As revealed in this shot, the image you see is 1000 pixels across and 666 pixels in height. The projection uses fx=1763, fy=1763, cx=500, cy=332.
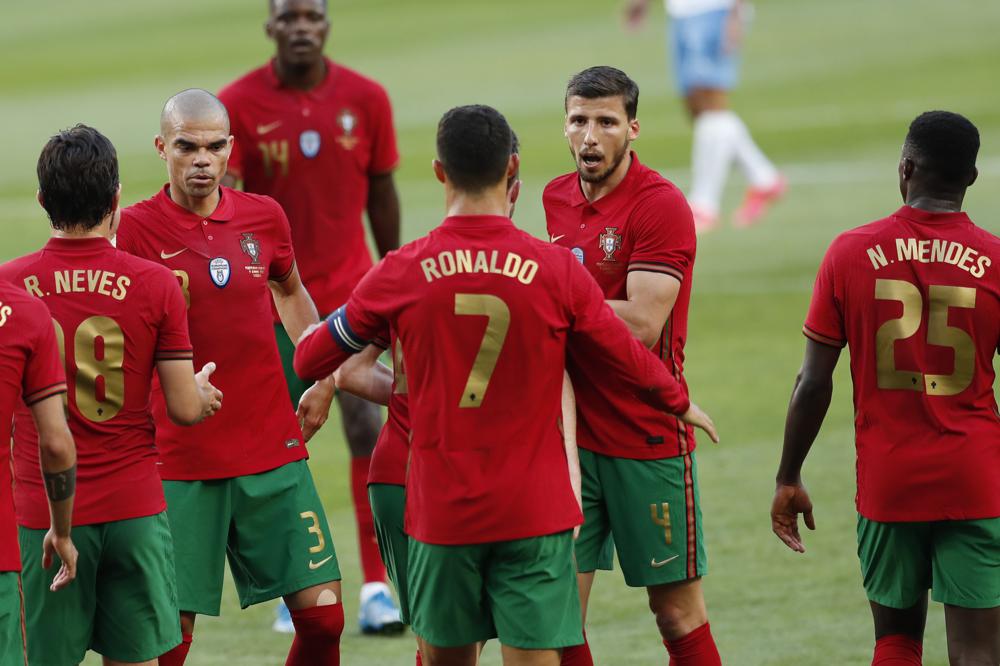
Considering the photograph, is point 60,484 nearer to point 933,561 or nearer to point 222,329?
point 222,329

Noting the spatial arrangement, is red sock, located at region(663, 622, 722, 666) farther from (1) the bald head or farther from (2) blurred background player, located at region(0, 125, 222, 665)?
(1) the bald head

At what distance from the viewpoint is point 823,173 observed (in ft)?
68.7

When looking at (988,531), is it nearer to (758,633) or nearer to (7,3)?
(758,633)

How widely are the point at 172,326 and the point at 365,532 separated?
9.12 ft

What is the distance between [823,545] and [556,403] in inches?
161

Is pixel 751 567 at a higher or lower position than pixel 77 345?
lower

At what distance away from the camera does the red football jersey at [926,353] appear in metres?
5.48

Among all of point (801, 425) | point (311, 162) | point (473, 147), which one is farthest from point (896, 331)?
point (311, 162)

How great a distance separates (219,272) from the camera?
6.10m

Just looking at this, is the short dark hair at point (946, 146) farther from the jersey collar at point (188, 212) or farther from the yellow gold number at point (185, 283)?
the yellow gold number at point (185, 283)

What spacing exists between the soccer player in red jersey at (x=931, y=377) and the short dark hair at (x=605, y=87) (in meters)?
0.96

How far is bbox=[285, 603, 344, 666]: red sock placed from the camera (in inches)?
245

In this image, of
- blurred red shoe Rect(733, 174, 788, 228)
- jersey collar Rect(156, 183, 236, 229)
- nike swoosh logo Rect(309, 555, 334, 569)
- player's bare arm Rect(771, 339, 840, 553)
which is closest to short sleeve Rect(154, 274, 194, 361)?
jersey collar Rect(156, 183, 236, 229)

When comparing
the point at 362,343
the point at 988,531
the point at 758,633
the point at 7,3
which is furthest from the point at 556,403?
the point at 7,3
